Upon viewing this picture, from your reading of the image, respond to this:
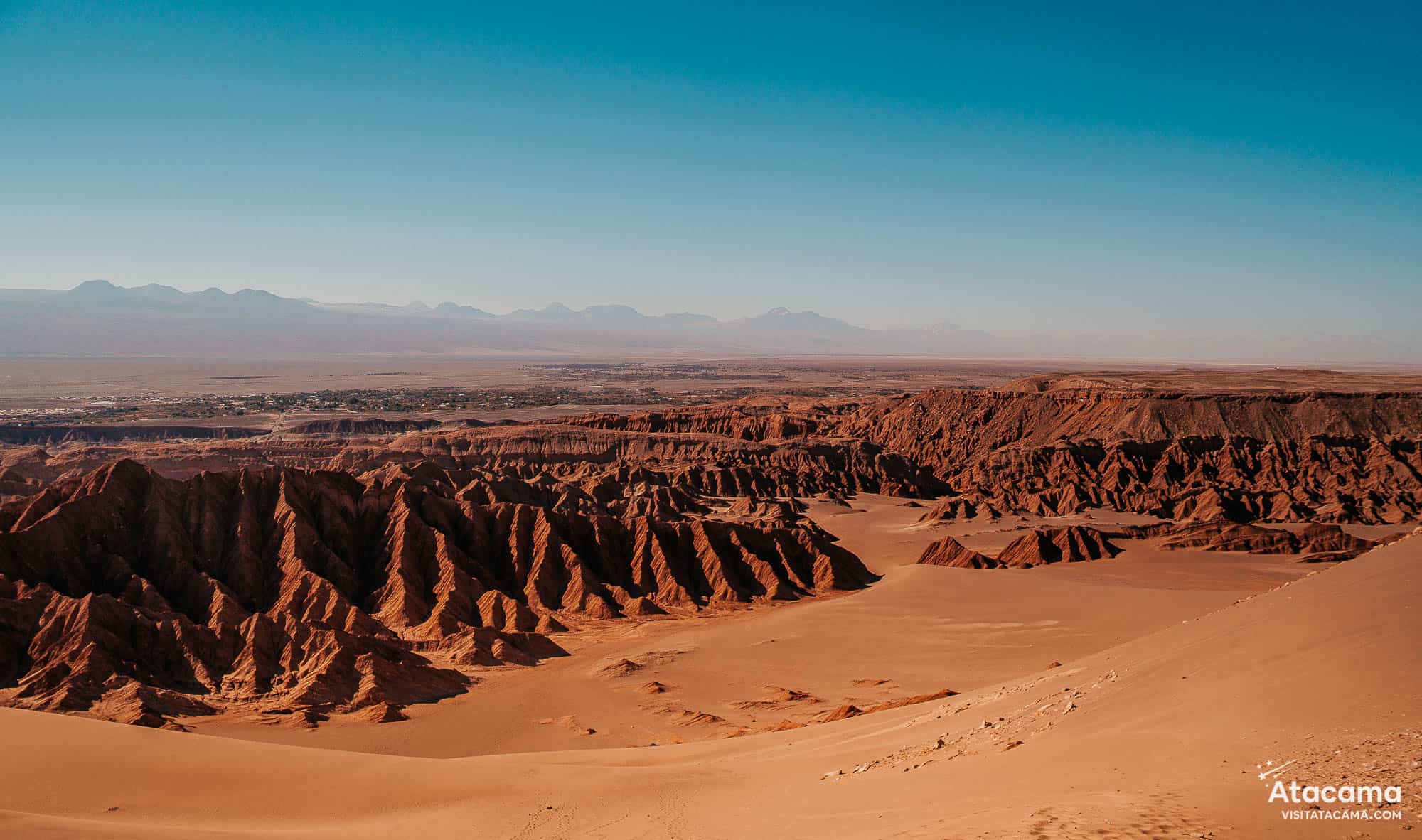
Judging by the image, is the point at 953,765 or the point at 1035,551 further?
the point at 1035,551

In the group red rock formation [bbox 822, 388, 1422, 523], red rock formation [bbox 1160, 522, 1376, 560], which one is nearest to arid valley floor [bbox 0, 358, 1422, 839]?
red rock formation [bbox 1160, 522, 1376, 560]

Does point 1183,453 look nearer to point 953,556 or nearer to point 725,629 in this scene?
point 953,556

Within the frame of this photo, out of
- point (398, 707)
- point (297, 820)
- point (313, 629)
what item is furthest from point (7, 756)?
point (313, 629)

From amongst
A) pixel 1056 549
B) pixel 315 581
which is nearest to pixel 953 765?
pixel 315 581

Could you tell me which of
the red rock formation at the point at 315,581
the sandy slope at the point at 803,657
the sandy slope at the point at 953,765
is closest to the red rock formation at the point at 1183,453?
the sandy slope at the point at 803,657

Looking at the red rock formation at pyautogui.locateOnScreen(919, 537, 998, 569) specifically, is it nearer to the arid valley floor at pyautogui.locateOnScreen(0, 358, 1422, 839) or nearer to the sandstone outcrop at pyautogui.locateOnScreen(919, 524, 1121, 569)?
the sandstone outcrop at pyautogui.locateOnScreen(919, 524, 1121, 569)
